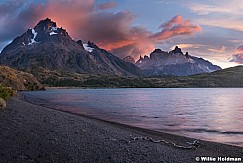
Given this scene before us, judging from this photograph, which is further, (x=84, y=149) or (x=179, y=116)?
(x=179, y=116)

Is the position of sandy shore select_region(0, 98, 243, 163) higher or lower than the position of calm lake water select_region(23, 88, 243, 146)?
higher

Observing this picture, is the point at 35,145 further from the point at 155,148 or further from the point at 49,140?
the point at 155,148

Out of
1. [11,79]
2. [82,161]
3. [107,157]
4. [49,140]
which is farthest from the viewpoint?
[11,79]

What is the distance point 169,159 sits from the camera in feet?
50.4

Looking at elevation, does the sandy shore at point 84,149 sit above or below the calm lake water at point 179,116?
above

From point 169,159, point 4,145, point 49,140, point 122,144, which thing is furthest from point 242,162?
point 4,145

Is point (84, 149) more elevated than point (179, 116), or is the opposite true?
point (84, 149)

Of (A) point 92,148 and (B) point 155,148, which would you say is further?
(B) point 155,148

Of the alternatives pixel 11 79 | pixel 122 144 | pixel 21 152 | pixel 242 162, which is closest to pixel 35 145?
pixel 21 152

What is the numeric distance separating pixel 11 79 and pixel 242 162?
181 meters

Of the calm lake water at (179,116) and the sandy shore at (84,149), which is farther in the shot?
the calm lake water at (179,116)

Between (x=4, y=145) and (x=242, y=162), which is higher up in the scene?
(x=4, y=145)

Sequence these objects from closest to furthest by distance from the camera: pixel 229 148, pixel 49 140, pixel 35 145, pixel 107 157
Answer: pixel 107 157, pixel 35 145, pixel 49 140, pixel 229 148

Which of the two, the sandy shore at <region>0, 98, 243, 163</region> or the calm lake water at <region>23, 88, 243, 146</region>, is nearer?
the sandy shore at <region>0, 98, 243, 163</region>
